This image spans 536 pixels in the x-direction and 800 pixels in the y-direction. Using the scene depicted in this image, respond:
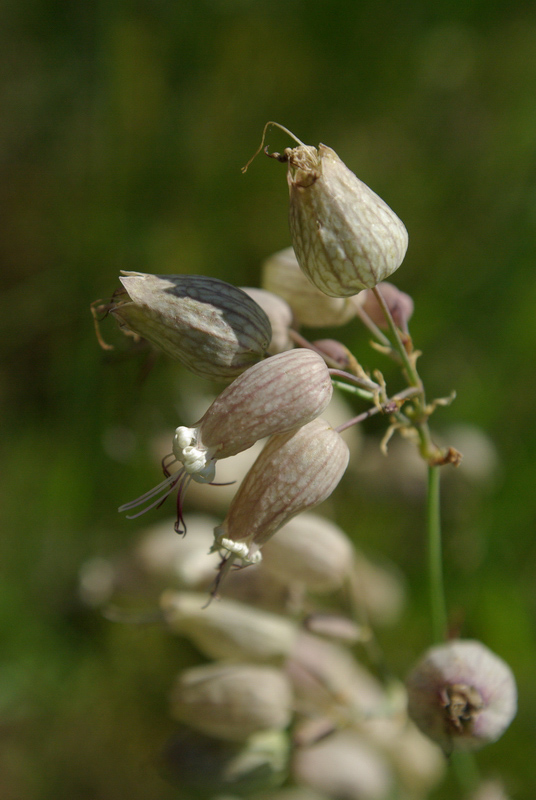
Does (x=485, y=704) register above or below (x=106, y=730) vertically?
above

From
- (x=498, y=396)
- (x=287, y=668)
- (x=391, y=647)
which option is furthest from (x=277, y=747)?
(x=498, y=396)

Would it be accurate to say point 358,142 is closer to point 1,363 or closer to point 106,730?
point 1,363

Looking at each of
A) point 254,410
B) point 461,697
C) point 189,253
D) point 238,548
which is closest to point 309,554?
point 461,697

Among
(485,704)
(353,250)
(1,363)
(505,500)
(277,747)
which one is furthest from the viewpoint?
(1,363)

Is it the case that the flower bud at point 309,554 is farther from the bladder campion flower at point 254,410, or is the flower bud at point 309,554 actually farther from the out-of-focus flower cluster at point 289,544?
the bladder campion flower at point 254,410

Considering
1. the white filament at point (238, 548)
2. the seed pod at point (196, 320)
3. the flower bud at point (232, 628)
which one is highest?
the seed pod at point (196, 320)

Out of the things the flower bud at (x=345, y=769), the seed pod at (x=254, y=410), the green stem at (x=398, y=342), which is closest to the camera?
→ the seed pod at (x=254, y=410)

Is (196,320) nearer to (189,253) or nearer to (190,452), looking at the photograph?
(190,452)

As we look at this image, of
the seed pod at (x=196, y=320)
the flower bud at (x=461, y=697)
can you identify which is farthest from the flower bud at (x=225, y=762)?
the seed pod at (x=196, y=320)
